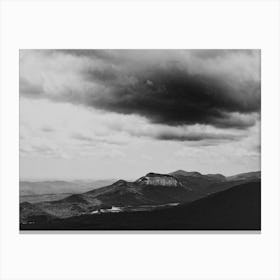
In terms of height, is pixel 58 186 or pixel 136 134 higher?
pixel 136 134

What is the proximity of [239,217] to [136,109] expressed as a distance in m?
1.78

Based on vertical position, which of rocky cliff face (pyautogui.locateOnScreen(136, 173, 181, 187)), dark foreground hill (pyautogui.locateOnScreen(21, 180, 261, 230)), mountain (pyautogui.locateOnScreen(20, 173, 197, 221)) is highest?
rocky cliff face (pyautogui.locateOnScreen(136, 173, 181, 187))

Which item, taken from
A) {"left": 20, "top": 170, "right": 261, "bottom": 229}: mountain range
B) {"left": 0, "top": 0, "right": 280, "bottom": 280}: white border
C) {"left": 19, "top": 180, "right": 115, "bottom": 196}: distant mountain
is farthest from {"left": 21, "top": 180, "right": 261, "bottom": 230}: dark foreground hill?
{"left": 19, "top": 180, "right": 115, "bottom": 196}: distant mountain

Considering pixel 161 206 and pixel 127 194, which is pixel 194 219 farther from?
pixel 127 194

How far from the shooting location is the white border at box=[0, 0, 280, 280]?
19.4ft

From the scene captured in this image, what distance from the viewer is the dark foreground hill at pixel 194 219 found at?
601 cm

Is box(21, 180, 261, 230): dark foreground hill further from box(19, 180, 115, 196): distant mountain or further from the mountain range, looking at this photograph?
box(19, 180, 115, 196): distant mountain
